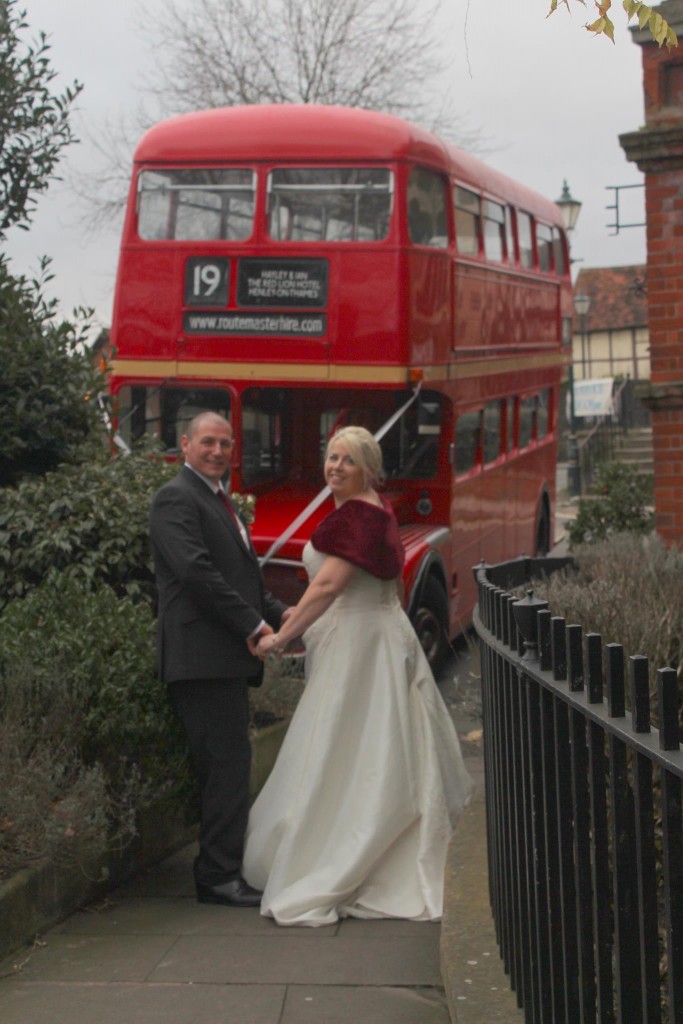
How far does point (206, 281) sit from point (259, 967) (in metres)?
6.85

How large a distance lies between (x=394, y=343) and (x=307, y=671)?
14.4 feet

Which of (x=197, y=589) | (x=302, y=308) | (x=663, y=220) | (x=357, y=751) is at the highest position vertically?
(x=663, y=220)

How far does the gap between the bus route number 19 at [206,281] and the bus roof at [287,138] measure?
780 mm

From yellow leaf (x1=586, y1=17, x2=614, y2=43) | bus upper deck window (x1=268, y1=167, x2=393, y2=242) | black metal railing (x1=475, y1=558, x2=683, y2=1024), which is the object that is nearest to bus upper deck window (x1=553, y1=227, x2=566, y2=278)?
bus upper deck window (x1=268, y1=167, x2=393, y2=242)

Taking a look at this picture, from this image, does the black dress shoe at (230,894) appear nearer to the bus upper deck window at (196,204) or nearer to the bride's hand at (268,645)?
the bride's hand at (268,645)

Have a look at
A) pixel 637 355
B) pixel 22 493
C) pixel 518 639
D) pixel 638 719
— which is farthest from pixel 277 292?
pixel 637 355

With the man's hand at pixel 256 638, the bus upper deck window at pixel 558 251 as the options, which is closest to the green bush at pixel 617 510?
the bus upper deck window at pixel 558 251

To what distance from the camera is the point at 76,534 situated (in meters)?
7.71

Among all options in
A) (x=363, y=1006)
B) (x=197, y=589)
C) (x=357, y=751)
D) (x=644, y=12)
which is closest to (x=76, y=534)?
(x=197, y=589)

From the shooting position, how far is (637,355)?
216 feet

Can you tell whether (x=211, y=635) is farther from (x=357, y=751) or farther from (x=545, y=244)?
(x=545, y=244)

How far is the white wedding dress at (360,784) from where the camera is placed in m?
6.06

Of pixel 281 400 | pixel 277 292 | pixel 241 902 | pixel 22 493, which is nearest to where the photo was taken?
pixel 241 902

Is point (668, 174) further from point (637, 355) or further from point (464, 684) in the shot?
point (637, 355)
